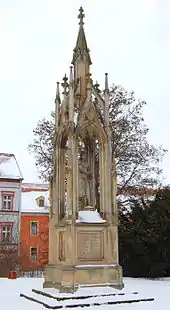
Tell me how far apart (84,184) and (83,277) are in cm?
283

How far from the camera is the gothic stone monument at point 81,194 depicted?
436 inches

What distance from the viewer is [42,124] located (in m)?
21.1

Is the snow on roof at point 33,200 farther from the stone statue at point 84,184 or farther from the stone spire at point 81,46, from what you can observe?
the stone spire at point 81,46

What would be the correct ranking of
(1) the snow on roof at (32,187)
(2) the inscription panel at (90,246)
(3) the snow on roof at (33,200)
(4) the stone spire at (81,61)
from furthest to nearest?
(1) the snow on roof at (32,187) < (3) the snow on roof at (33,200) < (4) the stone spire at (81,61) < (2) the inscription panel at (90,246)

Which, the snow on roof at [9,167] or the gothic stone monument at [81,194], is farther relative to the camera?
the snow on roof at [9,167]

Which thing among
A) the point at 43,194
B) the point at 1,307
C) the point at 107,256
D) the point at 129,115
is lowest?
the point at 1,307

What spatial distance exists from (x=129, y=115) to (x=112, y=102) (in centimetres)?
115

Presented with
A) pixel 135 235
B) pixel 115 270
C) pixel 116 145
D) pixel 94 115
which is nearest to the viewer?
pixel 115 270

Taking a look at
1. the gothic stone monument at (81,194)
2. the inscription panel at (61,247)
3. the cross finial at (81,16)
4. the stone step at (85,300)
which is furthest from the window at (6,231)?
the stone step at (85,300)

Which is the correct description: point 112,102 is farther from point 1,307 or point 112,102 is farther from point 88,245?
point 1,307

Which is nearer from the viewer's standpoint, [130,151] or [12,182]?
[130,151]

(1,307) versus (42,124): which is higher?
(42,124)

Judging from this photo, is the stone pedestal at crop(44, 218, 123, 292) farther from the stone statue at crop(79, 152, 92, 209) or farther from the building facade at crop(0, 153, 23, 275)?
the building facade at crop(0, 153, 23, 275)

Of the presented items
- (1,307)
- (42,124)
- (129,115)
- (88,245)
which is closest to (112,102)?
(129,115)
